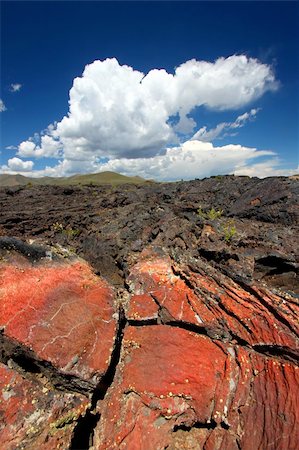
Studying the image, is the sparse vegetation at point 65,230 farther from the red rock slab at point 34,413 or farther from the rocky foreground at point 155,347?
the red rock slab at point 34,413

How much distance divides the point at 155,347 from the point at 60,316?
259 cm

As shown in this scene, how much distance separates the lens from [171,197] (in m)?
20.8

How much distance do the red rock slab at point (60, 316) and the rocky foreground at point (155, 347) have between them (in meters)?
0.02

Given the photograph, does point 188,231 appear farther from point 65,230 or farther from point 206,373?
point 65,230

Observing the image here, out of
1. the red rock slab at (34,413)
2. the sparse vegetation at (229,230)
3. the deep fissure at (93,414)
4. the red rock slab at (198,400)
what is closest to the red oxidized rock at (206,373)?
the red rock slab at (198,400)

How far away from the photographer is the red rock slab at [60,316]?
7.00m

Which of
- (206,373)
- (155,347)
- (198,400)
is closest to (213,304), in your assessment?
(206,373)

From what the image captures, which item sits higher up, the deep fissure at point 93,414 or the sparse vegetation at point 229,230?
the sparse vegetation at point 229,230

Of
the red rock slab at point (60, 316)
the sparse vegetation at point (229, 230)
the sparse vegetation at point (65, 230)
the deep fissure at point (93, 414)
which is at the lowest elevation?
the deep fissure at point (93, 414)

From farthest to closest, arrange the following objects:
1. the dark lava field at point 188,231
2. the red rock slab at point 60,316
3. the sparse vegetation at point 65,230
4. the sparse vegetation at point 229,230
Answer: the sparse vegetation at point 65,230, the sparse vegetation at point 229,230, the dark lava field at point 188,231, the red rock slab at point 60,316

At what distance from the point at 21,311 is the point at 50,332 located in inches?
36.2

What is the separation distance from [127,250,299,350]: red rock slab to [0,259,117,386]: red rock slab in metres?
1.05

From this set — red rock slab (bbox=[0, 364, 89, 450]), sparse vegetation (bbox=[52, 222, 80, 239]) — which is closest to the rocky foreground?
red rock slab (bbox=[0, 364, 89, 450])

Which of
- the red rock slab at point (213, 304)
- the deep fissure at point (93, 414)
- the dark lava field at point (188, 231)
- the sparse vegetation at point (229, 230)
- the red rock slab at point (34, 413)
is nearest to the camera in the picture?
the red rock slab at point (34, 413)
